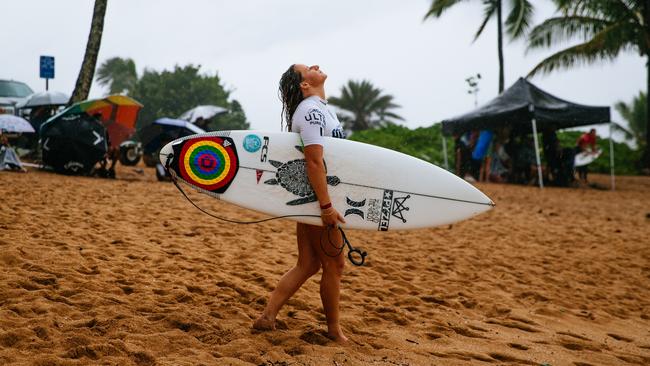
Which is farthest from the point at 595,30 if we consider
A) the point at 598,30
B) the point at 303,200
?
the point at 303,200

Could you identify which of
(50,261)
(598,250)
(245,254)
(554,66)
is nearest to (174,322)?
(50,261)

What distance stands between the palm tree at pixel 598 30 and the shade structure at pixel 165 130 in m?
11.6

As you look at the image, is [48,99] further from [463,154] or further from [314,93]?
[314,93]

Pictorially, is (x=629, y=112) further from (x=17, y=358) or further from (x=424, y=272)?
(x=17, y=358)

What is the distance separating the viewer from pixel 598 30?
52.9ft

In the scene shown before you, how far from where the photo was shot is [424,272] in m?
4.46

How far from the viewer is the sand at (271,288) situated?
95.0 inches

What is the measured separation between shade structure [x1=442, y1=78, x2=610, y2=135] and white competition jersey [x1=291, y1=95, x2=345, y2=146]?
10.4 meters

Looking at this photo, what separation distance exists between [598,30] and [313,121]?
16648mm

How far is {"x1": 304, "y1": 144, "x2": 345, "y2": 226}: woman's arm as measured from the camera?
92.1 inches

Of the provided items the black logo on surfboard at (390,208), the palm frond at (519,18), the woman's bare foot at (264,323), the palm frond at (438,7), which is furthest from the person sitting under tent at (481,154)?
the woman's bare foot at (264,323)

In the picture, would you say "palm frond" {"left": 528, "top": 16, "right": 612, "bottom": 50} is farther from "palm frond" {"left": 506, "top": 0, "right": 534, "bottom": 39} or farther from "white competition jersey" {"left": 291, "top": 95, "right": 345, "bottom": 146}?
"white competition jersey" {"left": 291, "top": 95, "right": 345, "bottom": 146}

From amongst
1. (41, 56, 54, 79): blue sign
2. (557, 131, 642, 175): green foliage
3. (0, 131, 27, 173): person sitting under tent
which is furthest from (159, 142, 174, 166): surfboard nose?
(557, 131, 642, 175): green foliage

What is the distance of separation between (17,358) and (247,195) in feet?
3.97
